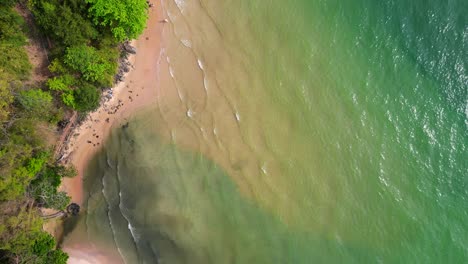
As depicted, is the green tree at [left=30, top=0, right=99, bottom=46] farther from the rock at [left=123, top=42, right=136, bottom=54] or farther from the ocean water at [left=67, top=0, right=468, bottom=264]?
the ocean water at [left=67, top=0, right=468, bottom=264]

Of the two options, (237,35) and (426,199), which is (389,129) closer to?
(426,199)

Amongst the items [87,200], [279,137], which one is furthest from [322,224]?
[87,200]

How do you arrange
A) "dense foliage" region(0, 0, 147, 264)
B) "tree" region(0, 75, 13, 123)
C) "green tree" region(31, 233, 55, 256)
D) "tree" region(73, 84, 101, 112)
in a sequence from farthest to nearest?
"tree" region(73, 84, 101, 112)
"green tree" region(31, 233, 55, 256)
"dense foliage" region(0, 0, 147, 264)
"tree" region(0, 75, 13, 123)

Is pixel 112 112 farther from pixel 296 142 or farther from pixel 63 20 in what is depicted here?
pixel 296 142

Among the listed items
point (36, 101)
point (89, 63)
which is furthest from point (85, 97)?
point (36, 101)

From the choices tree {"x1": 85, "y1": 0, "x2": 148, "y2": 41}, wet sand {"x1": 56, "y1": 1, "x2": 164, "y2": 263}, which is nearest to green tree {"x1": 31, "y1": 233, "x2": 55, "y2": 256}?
wet sand {"x1": 56, "y1": 1, "x2": 164, "y2": 263}

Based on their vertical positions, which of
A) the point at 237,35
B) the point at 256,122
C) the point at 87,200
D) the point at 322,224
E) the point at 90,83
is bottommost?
the point at 87,200

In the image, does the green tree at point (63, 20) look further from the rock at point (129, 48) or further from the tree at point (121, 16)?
the rock at point (129, 48)
